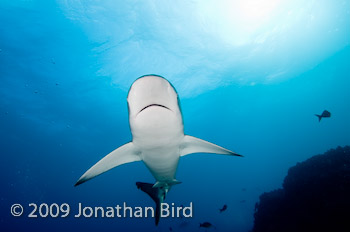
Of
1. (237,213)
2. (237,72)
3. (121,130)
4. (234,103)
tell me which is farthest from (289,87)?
(237,213)

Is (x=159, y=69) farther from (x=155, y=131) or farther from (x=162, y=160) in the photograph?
(x=155, y=131)

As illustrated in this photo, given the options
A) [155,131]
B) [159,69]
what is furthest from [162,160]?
[159,69]

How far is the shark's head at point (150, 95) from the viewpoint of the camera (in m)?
2.04

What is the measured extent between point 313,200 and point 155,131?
38.7 ft

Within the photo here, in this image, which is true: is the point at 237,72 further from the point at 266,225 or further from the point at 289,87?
the point at 266,225

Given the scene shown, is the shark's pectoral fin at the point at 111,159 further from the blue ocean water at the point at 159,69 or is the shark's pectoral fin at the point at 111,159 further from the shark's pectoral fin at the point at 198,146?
the blue ocean water at the point at 159,69

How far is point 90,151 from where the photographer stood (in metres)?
35.6

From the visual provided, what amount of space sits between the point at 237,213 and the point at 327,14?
64.9 m

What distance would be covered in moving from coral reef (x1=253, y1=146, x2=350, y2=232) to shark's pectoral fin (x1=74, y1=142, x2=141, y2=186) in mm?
10453

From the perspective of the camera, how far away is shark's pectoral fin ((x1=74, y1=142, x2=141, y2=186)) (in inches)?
132

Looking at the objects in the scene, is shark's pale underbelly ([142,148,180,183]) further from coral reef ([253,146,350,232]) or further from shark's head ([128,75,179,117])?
coral reef ([253,146,350,232])

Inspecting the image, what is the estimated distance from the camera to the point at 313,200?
10523 millimetres

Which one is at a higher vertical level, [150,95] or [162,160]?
[150,95]

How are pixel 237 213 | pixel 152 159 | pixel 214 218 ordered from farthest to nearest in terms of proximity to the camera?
pixel 214 218, pixel 237 213, pixel 152 159
